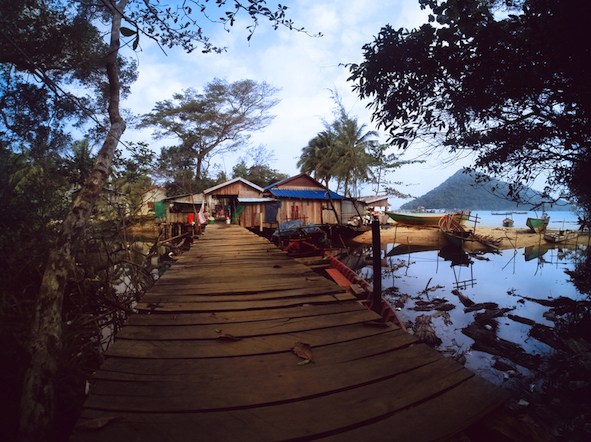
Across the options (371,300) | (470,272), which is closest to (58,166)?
(371,300)

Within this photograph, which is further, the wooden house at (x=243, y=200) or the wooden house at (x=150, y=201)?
the wooden house at (x=243, y=200)

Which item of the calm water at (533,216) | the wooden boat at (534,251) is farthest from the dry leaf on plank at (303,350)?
the calm water at (533,216)

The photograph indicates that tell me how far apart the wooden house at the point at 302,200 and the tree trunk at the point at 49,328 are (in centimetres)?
1906

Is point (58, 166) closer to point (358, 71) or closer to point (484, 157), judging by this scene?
point (358, 71)

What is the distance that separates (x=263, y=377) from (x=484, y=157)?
654 cm

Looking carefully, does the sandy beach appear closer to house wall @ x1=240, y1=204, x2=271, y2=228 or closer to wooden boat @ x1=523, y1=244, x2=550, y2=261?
wooden boat @ x1=523, y1=244, x2=550, y2=261

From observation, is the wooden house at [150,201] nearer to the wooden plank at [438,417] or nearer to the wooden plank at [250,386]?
the wooden plank at [250,386]

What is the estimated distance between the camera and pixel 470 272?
1520 cm

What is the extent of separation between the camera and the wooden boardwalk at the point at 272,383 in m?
1.32

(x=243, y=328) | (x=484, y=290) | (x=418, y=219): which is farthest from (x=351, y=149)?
(x=243, y=328)

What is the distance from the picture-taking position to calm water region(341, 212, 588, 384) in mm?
6578

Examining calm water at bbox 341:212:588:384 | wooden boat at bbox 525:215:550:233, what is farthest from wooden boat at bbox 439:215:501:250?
wooden boat at bbox 525:215:550:233

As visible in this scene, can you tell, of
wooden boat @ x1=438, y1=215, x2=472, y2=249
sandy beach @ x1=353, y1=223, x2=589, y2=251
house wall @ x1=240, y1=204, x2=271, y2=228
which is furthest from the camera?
sandy beach @ x1=353, y1=223, x2=589, y2=251

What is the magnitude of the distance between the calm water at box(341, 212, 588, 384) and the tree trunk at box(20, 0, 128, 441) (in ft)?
23.6
